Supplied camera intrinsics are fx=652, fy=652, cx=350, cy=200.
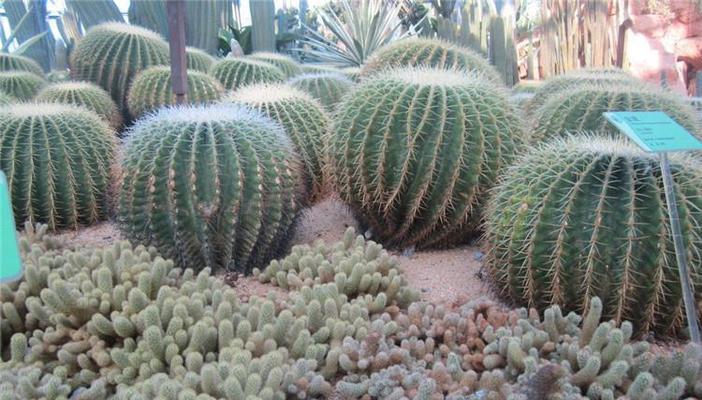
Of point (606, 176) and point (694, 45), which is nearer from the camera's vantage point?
point (606, 176)

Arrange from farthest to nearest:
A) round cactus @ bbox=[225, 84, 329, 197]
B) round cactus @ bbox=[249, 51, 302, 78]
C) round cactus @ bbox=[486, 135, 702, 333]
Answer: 1. round cactus @ bbox=[249, 51, 302, 78]
2. round cactus @ bbox=[225, 84, 329, 197]
3. round cactus @ bbox=[486, 135, 702, 333]

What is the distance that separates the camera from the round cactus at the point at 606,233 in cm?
231

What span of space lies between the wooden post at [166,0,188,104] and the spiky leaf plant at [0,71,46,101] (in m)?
2.56

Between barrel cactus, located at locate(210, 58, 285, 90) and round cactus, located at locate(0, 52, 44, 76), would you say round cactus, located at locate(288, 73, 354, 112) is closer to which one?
barrel cactus, located at locate(210, 58, 285, 90)

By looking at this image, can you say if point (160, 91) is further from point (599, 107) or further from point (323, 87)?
point (599, 107)

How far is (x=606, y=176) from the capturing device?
2.36 meters

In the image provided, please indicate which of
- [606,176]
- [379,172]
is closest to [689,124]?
[606,176]

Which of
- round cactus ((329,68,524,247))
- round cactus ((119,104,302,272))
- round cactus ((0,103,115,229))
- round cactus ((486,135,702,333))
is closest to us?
round cactus ((486,135,702,333))

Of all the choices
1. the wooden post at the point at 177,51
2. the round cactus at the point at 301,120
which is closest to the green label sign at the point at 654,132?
the round cactus at the point at 301,120

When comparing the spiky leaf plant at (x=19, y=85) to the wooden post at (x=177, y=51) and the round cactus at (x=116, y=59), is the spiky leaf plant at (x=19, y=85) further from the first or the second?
the wooden post at (x=177, y=51)

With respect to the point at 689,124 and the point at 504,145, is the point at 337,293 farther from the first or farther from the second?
the point at 689,124

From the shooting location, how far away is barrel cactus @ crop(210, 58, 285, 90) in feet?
18.1

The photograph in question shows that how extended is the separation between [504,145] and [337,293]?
4.16 ft

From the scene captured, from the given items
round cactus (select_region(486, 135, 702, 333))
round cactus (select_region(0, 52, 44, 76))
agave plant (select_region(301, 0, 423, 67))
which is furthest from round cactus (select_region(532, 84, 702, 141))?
agave plant (select_region(301, 0, 423, 67))
